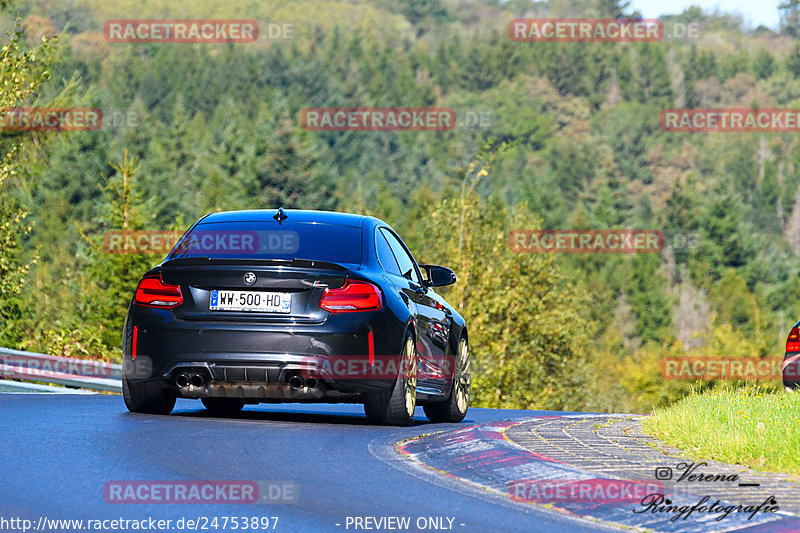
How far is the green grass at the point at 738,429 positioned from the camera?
8070mm

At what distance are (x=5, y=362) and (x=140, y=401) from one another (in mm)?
6530

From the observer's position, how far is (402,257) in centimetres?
1162

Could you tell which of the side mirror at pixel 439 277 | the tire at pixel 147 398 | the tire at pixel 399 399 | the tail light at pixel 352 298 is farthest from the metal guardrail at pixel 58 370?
the tail light at pixel 352 298

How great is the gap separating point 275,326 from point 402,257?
222 cm

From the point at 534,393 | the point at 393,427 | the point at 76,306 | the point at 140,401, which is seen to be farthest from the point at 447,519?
the point at 534,393

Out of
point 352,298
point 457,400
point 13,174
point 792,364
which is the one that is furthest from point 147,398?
point 13,174

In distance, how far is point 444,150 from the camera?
6855 inches

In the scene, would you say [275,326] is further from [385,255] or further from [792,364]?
[792,364]

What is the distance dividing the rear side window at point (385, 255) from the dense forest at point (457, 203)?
4.95m

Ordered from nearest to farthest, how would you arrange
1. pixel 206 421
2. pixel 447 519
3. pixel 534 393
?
pixel 447 519 → pixel 206 421 → pixel 534 393

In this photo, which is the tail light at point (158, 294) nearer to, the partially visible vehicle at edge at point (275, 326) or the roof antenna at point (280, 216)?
the partially visible vehicle at edge at point (275, 326)

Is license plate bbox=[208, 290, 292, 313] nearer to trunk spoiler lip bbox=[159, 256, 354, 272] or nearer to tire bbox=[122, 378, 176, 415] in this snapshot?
trunk spoiler lip bbox=[159, 256, 354, 272]

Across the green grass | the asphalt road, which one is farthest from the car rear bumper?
the green grass

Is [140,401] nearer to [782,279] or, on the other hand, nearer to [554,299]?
[554,299]
